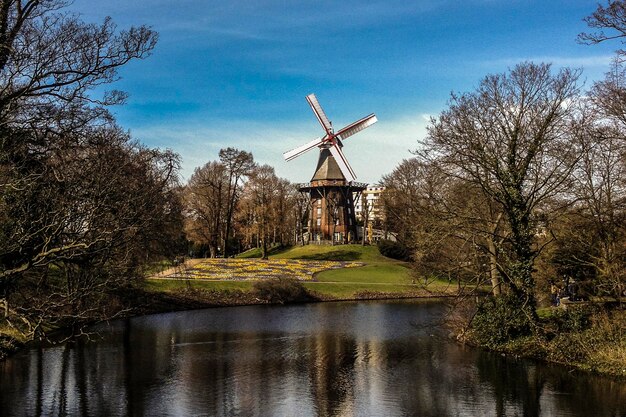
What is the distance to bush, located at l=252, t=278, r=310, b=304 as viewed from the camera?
46938 millimetres

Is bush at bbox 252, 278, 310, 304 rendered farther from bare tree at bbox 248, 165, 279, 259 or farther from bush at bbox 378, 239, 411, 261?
bush at bbox 378, 239, 411, 261

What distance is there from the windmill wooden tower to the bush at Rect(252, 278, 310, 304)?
3435 centimetres

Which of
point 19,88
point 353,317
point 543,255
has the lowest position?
point 353,317

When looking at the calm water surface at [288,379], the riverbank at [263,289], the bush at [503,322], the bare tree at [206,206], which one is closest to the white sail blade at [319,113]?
the bare tree at [206,206]

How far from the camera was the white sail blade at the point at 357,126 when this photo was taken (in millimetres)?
80500

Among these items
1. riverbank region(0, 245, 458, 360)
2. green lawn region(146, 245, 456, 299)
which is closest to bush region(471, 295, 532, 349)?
riverbank region(0, 245, 458, 360)

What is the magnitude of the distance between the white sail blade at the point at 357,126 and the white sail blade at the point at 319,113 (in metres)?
1.80

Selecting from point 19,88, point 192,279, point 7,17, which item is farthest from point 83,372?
point 192,279

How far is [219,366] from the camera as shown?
21656mm

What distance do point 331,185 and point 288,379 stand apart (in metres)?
62.5

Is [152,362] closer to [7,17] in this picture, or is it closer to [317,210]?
[7,17]

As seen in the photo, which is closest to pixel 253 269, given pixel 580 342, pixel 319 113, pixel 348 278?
pixel 348 278

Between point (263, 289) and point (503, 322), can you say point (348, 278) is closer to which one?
point (263, 289)

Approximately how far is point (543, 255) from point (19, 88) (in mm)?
22722
